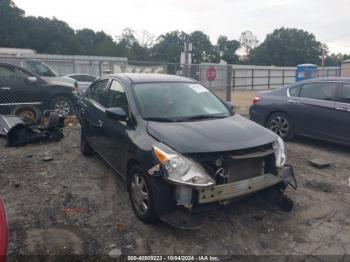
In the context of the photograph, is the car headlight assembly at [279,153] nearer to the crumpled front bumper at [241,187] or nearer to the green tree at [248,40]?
the crumpled front bumper at [241,187]

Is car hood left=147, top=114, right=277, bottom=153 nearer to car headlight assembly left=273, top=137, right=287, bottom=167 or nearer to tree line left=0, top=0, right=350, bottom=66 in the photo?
car headlight assembly left=273, top=137, right=287, bottom=167

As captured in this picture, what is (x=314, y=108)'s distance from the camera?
21.4 ft

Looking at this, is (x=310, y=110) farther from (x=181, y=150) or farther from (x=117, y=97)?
(x=181, y=150)

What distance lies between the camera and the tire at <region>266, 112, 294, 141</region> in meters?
A: 7.00

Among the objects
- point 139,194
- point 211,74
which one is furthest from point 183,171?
point 211,74

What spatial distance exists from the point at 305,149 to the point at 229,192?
13.1 feet

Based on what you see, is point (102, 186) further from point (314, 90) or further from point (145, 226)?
point (314, 90)

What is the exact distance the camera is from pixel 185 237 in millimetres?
3375

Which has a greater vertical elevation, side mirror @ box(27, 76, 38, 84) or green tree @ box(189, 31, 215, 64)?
green tree @ box(189, 31, 215, 64)

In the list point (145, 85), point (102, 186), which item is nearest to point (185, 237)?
point (102, 186)

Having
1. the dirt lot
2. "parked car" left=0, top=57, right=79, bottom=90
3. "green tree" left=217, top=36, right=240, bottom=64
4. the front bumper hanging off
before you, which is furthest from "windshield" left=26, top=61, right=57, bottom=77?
"green tree" left=217, top=36, right=240, bottom=64

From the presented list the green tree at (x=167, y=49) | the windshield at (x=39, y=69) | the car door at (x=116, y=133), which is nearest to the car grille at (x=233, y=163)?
the car door at (x=116, y=133)

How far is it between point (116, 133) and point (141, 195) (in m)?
1.01

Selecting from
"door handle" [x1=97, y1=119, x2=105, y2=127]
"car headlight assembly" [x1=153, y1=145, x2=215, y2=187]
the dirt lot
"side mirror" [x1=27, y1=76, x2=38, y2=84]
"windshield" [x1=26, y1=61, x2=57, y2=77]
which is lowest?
the dirt lot
